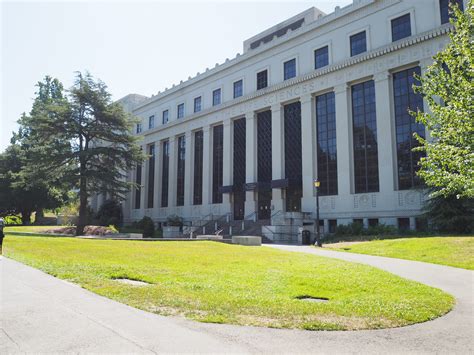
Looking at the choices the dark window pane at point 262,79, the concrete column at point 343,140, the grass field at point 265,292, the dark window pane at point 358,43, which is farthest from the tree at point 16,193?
the grass field at point 265,292

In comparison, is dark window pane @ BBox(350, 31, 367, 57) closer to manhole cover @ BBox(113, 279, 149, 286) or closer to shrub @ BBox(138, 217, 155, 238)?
shrub @ BBox(138, 217, 155, 238)

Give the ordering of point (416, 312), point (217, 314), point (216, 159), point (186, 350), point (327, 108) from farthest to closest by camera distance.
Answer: point (216, 159) → point (327, 108) → point (416, 312) → point (217, 314) → point (186, 350)

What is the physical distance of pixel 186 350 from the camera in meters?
4.85

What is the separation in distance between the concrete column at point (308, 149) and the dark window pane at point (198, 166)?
17.2 meters

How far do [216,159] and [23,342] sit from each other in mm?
43306

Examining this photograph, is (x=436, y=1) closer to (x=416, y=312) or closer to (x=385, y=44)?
(x=385, y=44)

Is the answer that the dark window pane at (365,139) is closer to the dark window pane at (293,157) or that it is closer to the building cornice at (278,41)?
the dark window pane at (293,157)

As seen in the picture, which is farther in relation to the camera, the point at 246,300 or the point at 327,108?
the point at 327,108

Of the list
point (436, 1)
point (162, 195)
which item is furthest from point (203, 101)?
point (436, 1)

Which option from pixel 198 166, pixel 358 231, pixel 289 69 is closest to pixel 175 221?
pixel 198 166

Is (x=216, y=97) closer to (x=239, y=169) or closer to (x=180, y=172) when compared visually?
(x=239, y=169)

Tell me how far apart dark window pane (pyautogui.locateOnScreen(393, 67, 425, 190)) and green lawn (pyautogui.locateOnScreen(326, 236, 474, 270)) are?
9.74m

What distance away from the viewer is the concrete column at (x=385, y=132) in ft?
102

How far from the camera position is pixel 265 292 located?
29.0 ft
